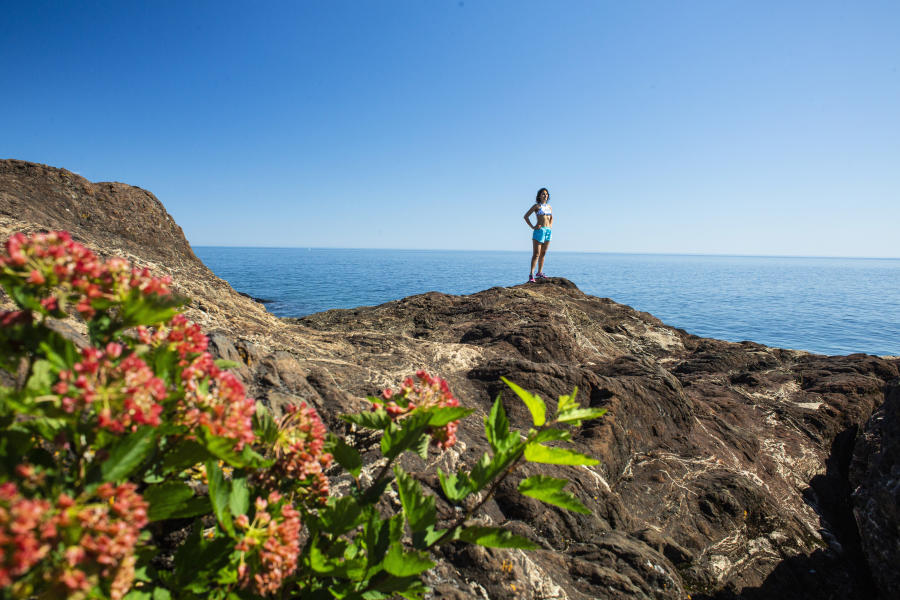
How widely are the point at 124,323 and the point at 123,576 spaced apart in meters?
0.59

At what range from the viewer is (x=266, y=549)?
1.20 m

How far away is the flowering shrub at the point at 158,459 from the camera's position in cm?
85

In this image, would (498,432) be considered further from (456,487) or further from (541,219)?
(541,219)

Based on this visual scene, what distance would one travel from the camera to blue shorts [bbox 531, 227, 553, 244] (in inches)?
570

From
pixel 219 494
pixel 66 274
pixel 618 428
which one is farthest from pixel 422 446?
pixel 618 428

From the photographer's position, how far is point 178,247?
8.09 metres

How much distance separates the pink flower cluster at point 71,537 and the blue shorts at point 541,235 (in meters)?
14.3

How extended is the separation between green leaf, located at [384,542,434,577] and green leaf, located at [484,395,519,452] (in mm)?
408

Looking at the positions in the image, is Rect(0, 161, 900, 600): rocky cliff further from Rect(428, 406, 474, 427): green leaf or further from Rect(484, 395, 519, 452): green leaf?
Rect(428, 406, 474, 427): green leaf

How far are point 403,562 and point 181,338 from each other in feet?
3.07

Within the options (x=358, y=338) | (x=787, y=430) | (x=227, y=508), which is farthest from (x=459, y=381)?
(x=787, y=430)

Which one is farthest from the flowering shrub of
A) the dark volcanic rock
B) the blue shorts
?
the blue shorts

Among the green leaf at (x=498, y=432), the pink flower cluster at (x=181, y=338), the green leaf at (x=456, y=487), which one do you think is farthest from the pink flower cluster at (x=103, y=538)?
the green leaf at (x=498, y=432)

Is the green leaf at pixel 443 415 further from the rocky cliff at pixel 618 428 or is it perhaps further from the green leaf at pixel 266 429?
the rocky cliff at pixel 618 428
